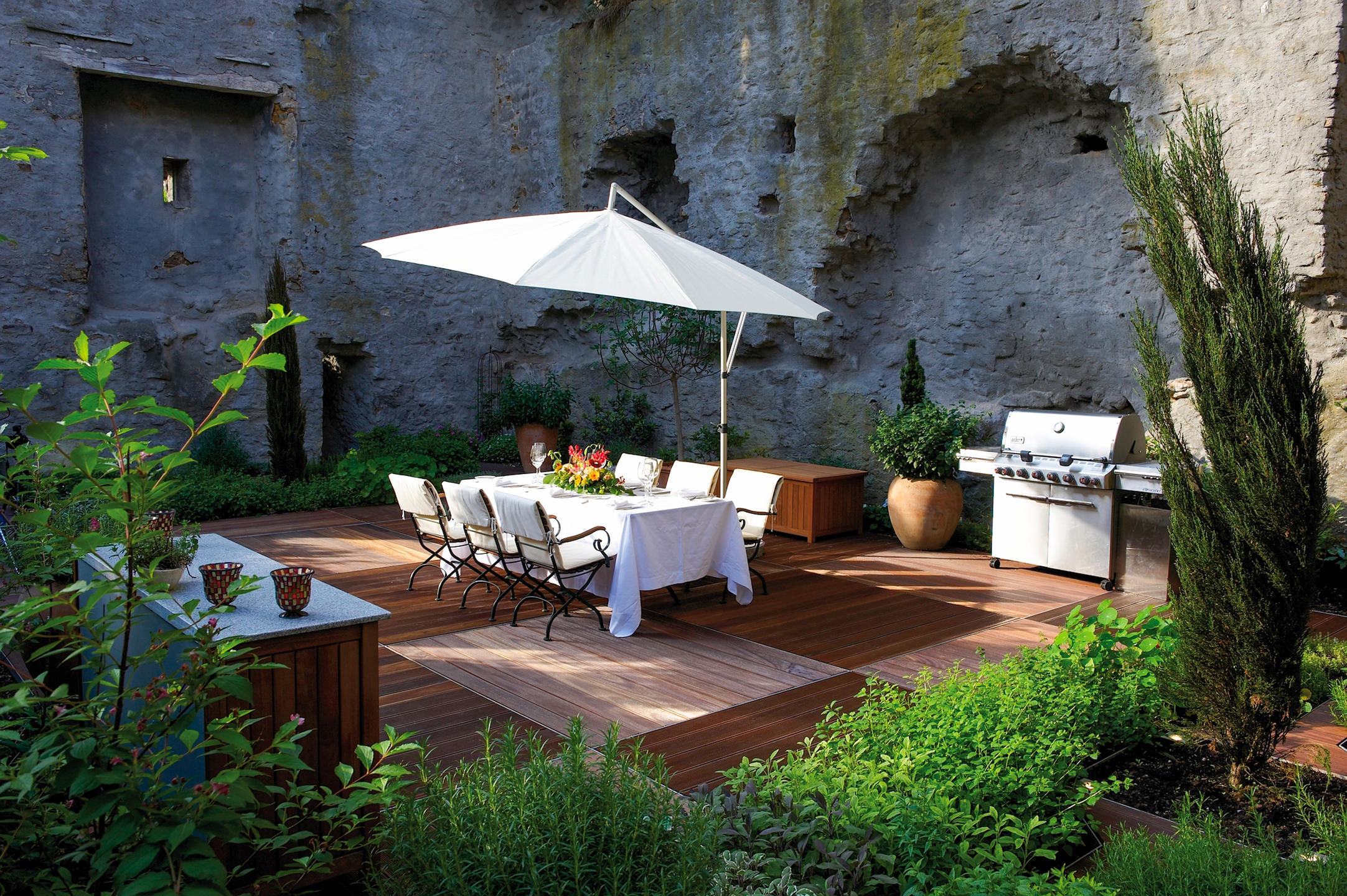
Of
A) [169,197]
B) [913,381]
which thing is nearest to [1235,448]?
[913,381]

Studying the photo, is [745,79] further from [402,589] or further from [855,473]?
[402,589]

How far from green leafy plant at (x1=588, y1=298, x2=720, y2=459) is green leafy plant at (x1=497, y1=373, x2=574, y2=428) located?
903mm

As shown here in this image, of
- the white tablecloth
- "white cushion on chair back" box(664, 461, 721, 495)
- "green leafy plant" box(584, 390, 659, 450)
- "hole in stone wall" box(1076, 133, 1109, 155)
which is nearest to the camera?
the white tablecloth

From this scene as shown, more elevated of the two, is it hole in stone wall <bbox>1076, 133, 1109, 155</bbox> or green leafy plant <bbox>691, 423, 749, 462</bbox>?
hole in stone wall <bbox>1076, 133, 1109, 155</bbox>

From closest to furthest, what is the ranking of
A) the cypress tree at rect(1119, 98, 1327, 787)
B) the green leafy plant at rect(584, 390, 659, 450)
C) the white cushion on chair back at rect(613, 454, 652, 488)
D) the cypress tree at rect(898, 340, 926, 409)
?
1. the cypress tree at rect(1119, 98, 1327, 787)
2. the white cushion on chair back at rect(613, 454, 652, 488)
3. the cypress tree at rect(898, 340, 926, 409)
4. the green leafy plant at rect(584, 390, 659, 450)

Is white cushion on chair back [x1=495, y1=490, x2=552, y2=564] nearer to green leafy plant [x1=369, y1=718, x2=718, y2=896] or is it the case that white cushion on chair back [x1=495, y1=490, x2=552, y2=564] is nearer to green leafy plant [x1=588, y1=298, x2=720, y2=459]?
green leafy plant [x1=369, y1=718, x2=718, y2=896]

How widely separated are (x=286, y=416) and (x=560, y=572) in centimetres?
666

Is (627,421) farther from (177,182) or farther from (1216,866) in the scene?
(1216,866)

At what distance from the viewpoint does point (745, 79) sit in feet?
36.3

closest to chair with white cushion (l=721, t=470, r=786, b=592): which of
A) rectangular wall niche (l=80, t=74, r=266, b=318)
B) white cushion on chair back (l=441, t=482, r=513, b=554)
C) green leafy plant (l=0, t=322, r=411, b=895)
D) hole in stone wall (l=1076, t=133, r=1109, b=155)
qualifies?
white cushion on chair back (l=441, t=482, r=513, b=554)

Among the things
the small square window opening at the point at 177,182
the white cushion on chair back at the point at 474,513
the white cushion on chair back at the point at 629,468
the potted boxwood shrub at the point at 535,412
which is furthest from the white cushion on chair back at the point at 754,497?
the small square window opening at the point at 177,182

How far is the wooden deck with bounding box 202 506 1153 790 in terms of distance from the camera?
459 centimetres

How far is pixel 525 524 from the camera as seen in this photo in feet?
19.8

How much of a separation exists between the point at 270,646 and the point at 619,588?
316 cm
